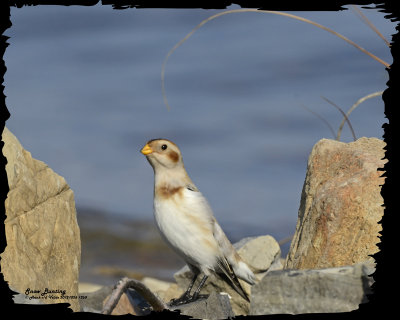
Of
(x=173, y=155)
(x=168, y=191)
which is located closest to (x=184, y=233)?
(x=168, y=191)

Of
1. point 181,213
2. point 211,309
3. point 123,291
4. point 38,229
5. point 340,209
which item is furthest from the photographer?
point 181,213

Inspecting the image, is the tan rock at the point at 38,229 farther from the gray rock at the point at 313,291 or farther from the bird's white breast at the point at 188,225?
the gray rock at the point at 313,291

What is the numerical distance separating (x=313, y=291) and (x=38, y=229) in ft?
7.46

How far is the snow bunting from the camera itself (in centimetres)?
638

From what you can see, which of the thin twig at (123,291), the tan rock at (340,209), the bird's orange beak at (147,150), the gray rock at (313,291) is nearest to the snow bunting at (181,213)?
the bird's orange beak at (147,150)

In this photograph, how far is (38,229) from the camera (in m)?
5.99

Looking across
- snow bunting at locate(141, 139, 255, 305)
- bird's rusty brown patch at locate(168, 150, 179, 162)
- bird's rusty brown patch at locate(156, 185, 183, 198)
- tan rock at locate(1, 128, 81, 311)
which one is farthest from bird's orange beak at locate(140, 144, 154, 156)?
Answer: tan rock at locate(1, 128, 81, 311)

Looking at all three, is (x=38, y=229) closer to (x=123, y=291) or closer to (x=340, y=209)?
(x=123, y=291)

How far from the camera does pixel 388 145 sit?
4.94 meters

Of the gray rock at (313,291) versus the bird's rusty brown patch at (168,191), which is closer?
the gray rock at (313,291)

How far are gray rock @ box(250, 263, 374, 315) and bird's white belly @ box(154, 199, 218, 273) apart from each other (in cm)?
176

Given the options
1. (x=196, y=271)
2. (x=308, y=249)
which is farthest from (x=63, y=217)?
(x=308, y=249)

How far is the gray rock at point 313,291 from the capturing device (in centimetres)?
459

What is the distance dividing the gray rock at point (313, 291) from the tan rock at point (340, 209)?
52.3 inches
